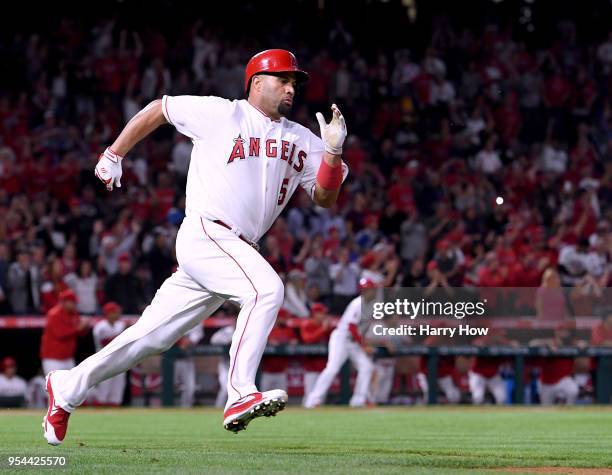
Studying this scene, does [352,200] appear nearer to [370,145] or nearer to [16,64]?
[370,145]

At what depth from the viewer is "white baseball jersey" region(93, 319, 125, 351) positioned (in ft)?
55.1

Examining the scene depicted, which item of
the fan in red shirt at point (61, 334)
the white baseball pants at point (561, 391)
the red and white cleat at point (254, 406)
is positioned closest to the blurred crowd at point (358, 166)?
the fan in red shirt at point (61, 334)

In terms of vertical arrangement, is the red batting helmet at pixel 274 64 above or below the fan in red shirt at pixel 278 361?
above

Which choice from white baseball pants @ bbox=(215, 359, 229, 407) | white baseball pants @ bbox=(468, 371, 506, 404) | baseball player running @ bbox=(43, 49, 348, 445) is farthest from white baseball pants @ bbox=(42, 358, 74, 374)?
baseball player running @ bbox=(43, 49, 348, 445)

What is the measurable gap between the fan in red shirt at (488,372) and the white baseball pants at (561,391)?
554 mm

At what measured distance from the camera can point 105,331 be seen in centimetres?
1680

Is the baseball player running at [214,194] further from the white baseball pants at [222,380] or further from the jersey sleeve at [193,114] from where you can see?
the white baseball pants at [222,380]

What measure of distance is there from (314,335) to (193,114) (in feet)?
36.1

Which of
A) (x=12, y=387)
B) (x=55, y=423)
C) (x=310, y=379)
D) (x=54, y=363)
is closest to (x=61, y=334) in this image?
(x=54, y=363)

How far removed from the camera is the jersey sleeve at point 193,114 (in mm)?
7094

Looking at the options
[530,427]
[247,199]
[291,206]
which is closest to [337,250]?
[291,206]

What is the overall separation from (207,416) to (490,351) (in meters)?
5.31

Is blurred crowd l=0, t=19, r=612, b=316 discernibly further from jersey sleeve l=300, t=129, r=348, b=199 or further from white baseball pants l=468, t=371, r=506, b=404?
jersey sleeve l=300, t=129, r=348, b=199

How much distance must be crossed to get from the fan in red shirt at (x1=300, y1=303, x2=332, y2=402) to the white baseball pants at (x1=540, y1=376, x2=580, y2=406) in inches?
121
